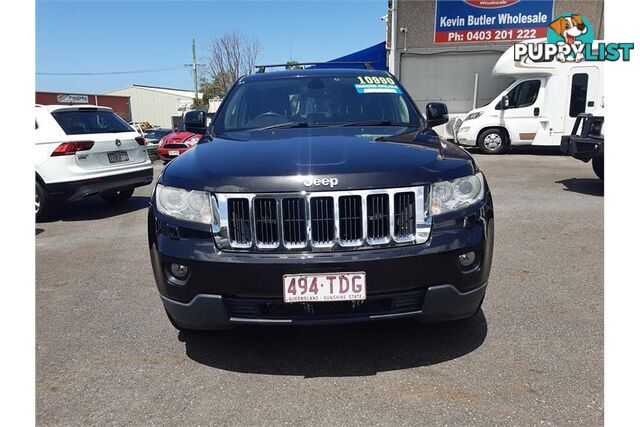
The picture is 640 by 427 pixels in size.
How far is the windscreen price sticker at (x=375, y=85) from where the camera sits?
3.87 meters

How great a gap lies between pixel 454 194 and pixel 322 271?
0.83 metres

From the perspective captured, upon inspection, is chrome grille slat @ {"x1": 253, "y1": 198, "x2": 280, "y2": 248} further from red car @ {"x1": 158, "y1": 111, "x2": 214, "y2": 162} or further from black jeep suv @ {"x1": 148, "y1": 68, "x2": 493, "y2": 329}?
red car @ {"x1": 158, "y1": 111, "x2": 214, "y2": 162}

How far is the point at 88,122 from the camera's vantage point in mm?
6930

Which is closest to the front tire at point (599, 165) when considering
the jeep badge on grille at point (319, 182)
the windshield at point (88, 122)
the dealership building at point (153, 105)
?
the jeep badge on grille at point (319, 182)

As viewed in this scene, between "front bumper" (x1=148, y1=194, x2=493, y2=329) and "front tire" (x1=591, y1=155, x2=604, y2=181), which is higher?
"front tire" (x1=591, y1=155, x2=604, y2=181)

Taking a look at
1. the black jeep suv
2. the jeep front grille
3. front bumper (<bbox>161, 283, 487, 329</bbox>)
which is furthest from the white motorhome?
the jeep front grille

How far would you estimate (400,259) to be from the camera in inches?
91.4

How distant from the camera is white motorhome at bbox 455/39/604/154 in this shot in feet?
40.3

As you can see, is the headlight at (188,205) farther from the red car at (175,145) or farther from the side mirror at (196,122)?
the red car at (175,145)

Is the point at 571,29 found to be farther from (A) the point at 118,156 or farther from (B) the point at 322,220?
(B) the point at 322,220

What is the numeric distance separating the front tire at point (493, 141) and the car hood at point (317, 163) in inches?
442

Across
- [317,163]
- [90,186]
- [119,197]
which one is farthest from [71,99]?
[317,163]

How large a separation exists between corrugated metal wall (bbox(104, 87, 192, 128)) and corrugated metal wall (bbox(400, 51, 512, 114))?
5166 cm
